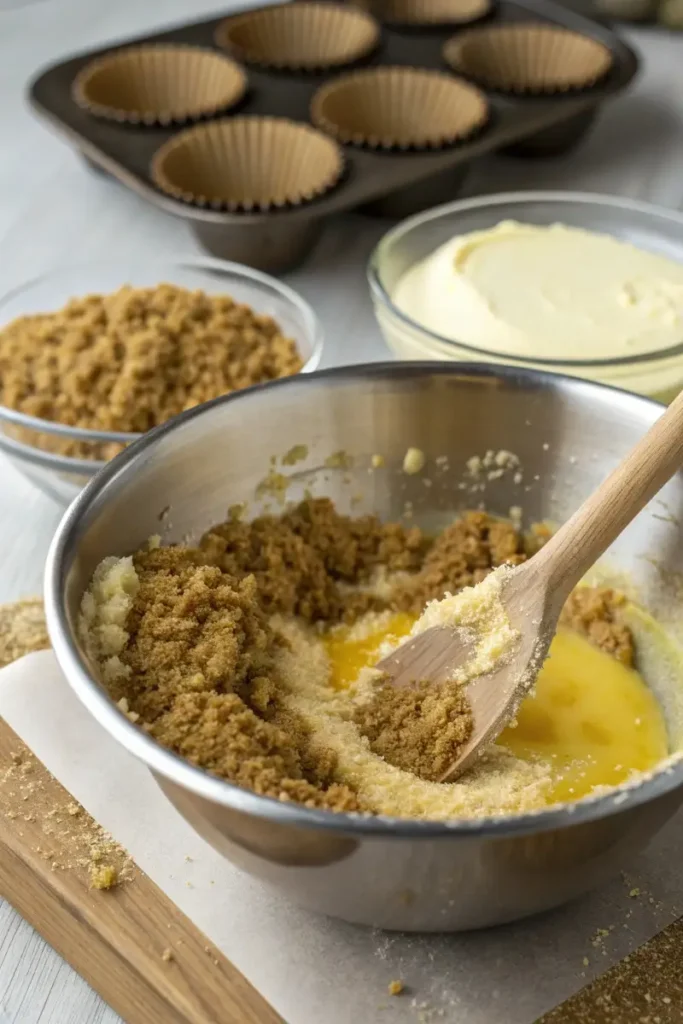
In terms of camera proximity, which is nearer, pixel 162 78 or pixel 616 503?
pixel 616 503

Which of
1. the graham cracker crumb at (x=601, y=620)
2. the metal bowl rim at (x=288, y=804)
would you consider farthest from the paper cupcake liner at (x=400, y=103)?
the metal bowl rim at (x=288, y=804)

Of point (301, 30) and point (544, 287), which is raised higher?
point (301, 30)

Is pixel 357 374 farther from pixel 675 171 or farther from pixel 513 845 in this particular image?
pixel 675 171

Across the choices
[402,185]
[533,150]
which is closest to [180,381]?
[402,185]

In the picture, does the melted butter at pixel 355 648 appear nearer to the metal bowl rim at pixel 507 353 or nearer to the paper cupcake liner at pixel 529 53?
the metal bowl rim at pixel 507 353

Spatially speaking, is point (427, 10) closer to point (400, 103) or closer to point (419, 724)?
point (400, 103)

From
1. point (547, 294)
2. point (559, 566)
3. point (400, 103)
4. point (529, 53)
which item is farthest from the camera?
point (529, 53)

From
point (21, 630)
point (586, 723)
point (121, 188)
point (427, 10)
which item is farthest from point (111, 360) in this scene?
point (427, 10)

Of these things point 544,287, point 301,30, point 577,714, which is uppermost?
point 301,30

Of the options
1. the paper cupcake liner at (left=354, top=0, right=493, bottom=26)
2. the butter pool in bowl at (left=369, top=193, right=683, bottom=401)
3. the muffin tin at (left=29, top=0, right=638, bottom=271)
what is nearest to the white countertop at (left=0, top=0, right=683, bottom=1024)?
the muffin tin at (left=29, top=0, right=638, bottom=271)
